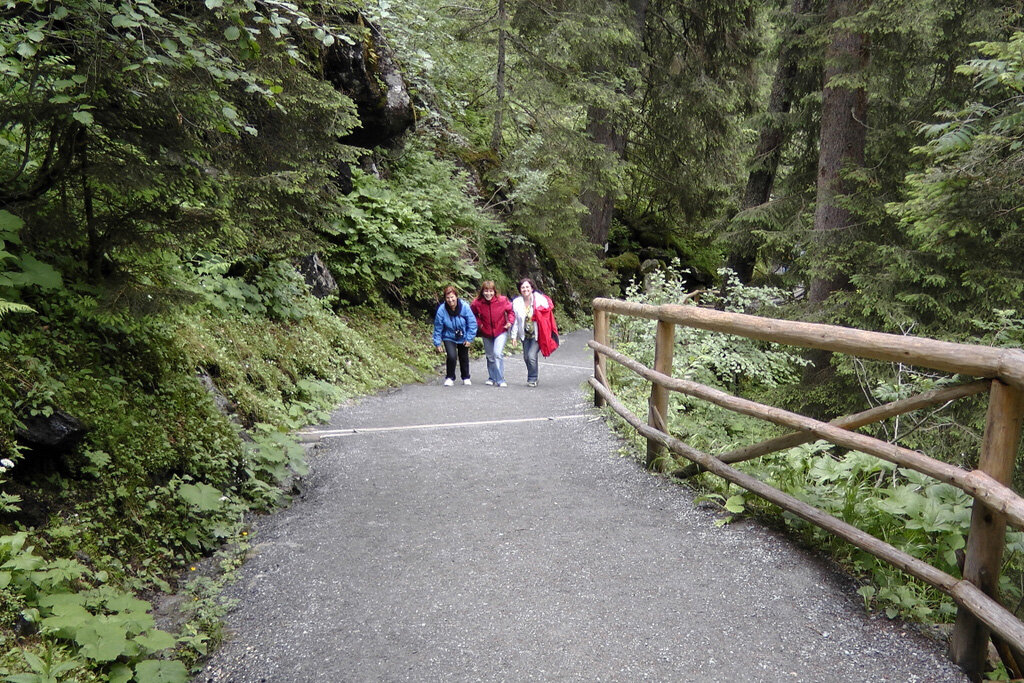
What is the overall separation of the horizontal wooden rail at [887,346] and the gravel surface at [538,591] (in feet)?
4.03

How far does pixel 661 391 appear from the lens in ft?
A: 17.6

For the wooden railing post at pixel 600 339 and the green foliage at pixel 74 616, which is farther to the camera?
the wooden railing post at pixel 600 339

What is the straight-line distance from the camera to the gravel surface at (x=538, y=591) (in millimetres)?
2963

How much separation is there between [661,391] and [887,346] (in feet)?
7.82

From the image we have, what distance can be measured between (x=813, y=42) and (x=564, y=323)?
1009 cm

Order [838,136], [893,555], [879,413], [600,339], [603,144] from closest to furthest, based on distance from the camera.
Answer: [893,555], [879,413], [600,339], [838,136], [603,144]

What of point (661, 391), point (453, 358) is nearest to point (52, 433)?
point (661, 391)

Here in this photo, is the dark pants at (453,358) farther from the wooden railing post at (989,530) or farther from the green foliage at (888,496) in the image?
the wooden railing post at (989,530)

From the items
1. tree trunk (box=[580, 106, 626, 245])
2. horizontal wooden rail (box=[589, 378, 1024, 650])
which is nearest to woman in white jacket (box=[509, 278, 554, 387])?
horizontal wooden rail (box=[589, 378, 1024, 650])

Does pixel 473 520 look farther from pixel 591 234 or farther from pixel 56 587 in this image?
pixel 591 234

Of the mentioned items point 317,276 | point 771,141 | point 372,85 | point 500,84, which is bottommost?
point 317,276

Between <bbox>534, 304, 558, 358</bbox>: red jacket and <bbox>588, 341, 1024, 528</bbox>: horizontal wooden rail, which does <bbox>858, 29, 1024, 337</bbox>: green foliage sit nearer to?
<bbox>588, 341, 1024, 528</bbox>: horizontal wooden rail

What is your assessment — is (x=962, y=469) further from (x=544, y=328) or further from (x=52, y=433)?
(x=544, y=328)

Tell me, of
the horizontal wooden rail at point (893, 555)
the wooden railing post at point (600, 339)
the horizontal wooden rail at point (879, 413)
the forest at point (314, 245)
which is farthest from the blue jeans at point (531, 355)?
the horizontal wooden rail at point (879, 413)
